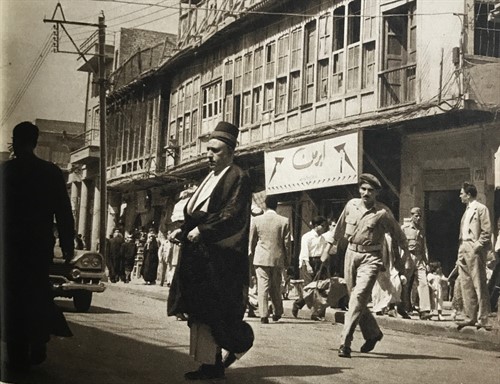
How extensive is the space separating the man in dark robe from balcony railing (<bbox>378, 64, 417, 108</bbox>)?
398 centimetres

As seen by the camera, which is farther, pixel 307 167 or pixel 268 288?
pixel 268 288

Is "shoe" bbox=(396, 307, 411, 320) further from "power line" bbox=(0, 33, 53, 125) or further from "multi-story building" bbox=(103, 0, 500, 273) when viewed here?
"power line" bbox=(0, 33, 53, 125)

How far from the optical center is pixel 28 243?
17.2ft

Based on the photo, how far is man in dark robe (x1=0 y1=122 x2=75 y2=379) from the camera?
5.20 metres

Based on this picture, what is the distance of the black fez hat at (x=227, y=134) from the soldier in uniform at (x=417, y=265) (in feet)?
14.5

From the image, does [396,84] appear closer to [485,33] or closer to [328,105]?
[328,105]

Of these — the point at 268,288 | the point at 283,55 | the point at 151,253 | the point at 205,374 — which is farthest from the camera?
the point at 268,288

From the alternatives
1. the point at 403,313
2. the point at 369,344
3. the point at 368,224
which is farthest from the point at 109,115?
the point at 403,313

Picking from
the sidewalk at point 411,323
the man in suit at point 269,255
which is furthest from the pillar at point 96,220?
the man in suit at point 269,255

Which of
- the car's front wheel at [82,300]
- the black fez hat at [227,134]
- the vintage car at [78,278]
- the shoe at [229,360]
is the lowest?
the shoe at [229,360]

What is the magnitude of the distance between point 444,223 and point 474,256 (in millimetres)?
1400

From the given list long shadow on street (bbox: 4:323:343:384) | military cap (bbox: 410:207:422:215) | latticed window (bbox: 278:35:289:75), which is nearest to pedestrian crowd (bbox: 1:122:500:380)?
long shadow on street (bbox: 4:323:343:384)

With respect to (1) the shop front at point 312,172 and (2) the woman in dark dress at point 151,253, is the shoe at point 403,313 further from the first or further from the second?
(2) the woman in dark dress at point 151,253

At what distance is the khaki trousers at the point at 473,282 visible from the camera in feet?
26.9
